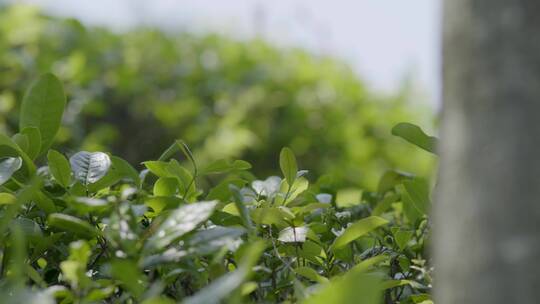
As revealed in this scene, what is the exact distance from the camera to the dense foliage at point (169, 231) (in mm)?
1187

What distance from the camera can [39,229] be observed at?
4.63ft

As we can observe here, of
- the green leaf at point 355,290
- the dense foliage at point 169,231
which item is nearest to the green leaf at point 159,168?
the dense foliage at point 169,231

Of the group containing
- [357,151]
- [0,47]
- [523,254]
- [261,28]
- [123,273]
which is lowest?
[357,151]

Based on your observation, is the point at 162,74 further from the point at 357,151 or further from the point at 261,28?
the point at 261,28

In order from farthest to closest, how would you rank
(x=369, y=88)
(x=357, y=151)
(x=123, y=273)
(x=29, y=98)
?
(x=369, y=88) → (x=357, y=151) → (x=29, y=98) → (x=123, y=273)

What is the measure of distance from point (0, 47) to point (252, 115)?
2.06 metres

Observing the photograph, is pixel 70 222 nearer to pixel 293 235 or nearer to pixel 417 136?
pixel 293 235

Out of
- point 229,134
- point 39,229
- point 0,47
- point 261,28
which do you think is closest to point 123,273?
point 39,229

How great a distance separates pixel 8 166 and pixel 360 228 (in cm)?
62

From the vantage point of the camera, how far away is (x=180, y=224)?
3.86 ft

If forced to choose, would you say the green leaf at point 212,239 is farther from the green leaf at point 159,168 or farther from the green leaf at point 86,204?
the green leaf at point 159,168

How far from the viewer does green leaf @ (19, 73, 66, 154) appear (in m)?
1.65

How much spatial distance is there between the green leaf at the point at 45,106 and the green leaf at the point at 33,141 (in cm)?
4

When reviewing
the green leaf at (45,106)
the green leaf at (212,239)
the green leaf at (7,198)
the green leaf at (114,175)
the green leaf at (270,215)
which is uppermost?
the green leaf at (45,106)
